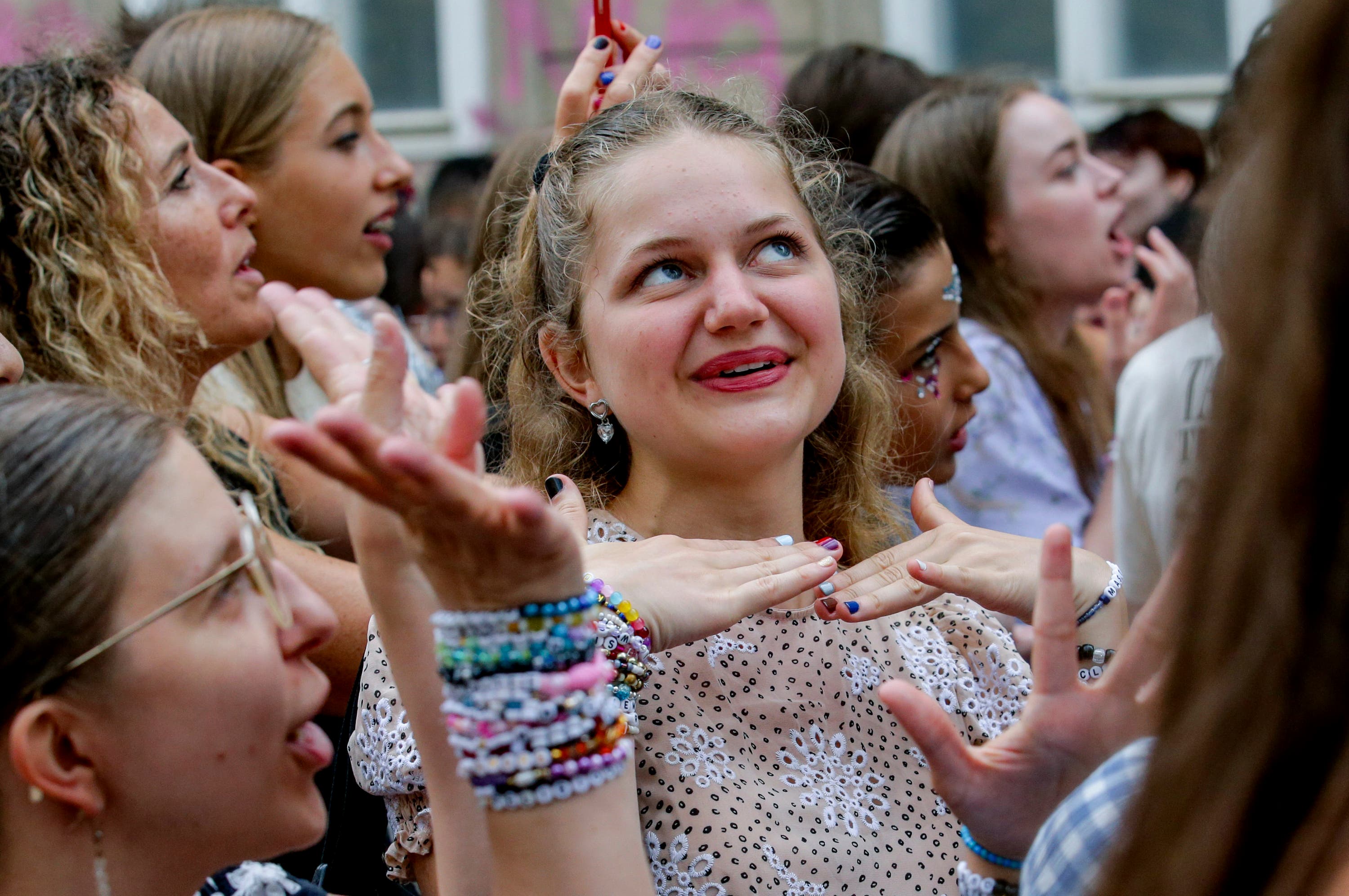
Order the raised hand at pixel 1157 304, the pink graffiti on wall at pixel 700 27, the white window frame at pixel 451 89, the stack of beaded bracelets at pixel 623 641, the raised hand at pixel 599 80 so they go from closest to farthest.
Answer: the stack of beaded bracelets at pixel 623 641 → the raised hand at pixel 599 80 → the raised hand at pixel 1157 304 → the pink graffiti on wall at pixel 700 27 → the white window frame at pixel 451 89

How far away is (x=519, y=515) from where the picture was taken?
1.19 m

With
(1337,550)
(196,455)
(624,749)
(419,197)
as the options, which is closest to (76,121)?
(196,455)

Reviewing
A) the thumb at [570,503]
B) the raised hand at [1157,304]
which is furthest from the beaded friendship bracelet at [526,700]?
the raised hand at [1157,304]

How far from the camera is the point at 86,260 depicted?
2.28 meters

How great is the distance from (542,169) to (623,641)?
0.98 m

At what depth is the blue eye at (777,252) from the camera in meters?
2.00

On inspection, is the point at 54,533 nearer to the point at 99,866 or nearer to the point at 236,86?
the point at 99,866

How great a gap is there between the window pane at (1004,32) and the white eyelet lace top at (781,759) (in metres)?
6.22

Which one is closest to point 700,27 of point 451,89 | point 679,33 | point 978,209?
point 679,33

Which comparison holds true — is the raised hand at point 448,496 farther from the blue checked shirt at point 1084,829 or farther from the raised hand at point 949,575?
the raised hand at point 949,575

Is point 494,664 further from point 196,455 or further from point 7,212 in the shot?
point 7,212

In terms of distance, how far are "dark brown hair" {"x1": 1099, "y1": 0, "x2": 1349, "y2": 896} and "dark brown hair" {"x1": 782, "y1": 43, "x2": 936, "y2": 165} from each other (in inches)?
117

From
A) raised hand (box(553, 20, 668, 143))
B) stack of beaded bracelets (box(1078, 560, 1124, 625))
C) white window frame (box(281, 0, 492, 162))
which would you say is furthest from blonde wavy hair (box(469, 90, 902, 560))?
white window frame (box(281, 0, 492, 162))

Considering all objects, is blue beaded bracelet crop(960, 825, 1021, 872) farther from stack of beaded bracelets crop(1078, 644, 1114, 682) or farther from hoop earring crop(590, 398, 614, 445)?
hoop earring crop(590, 398, 614, 445)
